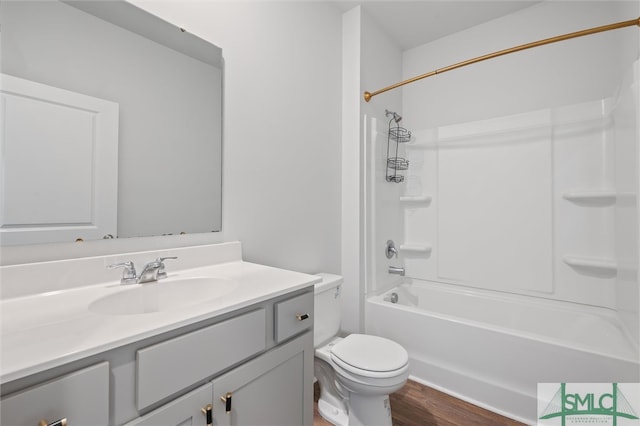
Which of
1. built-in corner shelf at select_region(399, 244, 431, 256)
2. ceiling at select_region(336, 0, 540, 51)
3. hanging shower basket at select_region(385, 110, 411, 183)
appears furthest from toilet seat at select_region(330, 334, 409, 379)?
ceiling at select_region(336, 0, 540, 51)

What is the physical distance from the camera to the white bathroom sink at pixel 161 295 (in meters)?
0.95

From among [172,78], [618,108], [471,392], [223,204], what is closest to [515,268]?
[471,392]

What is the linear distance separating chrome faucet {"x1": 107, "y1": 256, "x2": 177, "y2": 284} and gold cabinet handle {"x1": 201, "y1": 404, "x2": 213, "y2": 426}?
0.53m

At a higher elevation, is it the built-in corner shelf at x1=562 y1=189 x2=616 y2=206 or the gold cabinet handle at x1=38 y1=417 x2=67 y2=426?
the built-in corner shelf at x1=562 y1=189 x2=616 y2=206

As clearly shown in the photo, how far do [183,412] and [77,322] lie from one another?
0.34 m

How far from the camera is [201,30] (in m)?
1.36

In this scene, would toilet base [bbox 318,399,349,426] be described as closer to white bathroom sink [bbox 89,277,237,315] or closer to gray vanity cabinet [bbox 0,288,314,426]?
gray vanity cabinet [bbox 0,288,314,426]

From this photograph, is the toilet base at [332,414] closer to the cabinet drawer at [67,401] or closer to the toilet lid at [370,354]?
the toilet lid at [370,354]

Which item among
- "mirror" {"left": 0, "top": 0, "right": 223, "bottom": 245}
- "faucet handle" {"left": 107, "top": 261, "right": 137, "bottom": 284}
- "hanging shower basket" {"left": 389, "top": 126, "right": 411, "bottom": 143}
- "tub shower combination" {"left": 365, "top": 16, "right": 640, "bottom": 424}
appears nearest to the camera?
"mirror" {"left": 0, "top": 0, "right": 223, "bottom": 245}

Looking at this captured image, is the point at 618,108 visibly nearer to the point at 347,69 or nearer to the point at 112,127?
the point at 347,69

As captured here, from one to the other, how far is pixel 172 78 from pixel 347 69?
55.2 inches

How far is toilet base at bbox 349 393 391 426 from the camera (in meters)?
1.42

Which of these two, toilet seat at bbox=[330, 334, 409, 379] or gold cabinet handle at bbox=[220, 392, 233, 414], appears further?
toilet seat at bbox=[330, 334, 409, 379]

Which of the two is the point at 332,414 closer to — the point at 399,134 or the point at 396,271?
the point at 396,271
